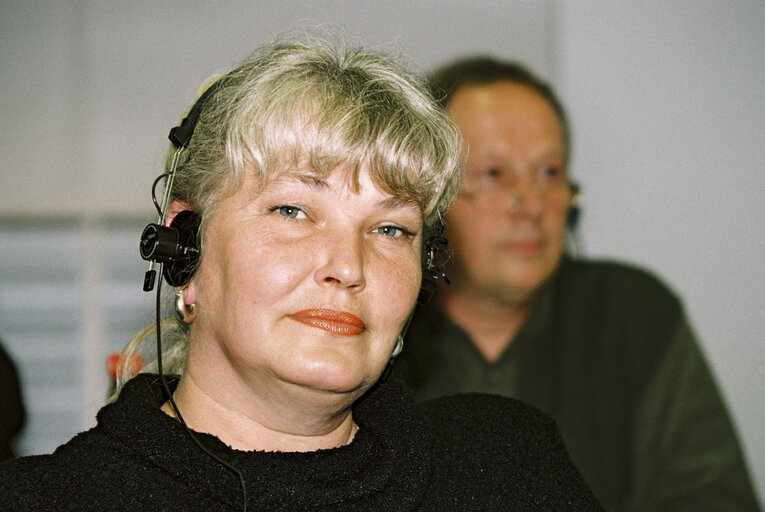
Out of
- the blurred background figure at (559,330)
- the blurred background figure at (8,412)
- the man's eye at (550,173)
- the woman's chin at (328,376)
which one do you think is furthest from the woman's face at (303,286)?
the man's eye at (550,173)

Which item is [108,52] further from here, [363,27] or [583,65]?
[583,65]

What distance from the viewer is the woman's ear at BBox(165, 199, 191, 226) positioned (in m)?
1.18

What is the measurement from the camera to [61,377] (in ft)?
7.79

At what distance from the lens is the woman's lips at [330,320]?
1.04 metres

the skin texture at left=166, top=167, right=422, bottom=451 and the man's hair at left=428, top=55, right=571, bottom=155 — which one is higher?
the man's hair at left=428, top=55, right=571, bottom=155

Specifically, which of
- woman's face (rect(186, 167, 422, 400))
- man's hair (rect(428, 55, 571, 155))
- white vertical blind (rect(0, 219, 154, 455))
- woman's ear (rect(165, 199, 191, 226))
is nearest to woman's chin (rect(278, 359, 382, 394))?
woman's face (rect(186, 167, 422, 400))

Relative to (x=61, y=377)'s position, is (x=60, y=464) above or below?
above

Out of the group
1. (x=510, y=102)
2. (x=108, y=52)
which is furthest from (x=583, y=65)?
(x=108, y=52)

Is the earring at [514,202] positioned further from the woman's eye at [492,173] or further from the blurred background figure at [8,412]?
the blurred background figure at [8,412]

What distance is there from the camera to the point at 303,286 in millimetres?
1042

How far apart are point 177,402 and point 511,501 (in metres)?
0.56

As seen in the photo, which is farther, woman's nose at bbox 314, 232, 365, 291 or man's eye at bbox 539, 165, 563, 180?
man's eye at bbox 539, 165, 563, 180

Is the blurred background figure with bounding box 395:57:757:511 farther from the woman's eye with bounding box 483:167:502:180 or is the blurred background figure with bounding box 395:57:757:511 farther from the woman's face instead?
the woman's face

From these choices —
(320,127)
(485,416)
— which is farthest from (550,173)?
(320,127)
